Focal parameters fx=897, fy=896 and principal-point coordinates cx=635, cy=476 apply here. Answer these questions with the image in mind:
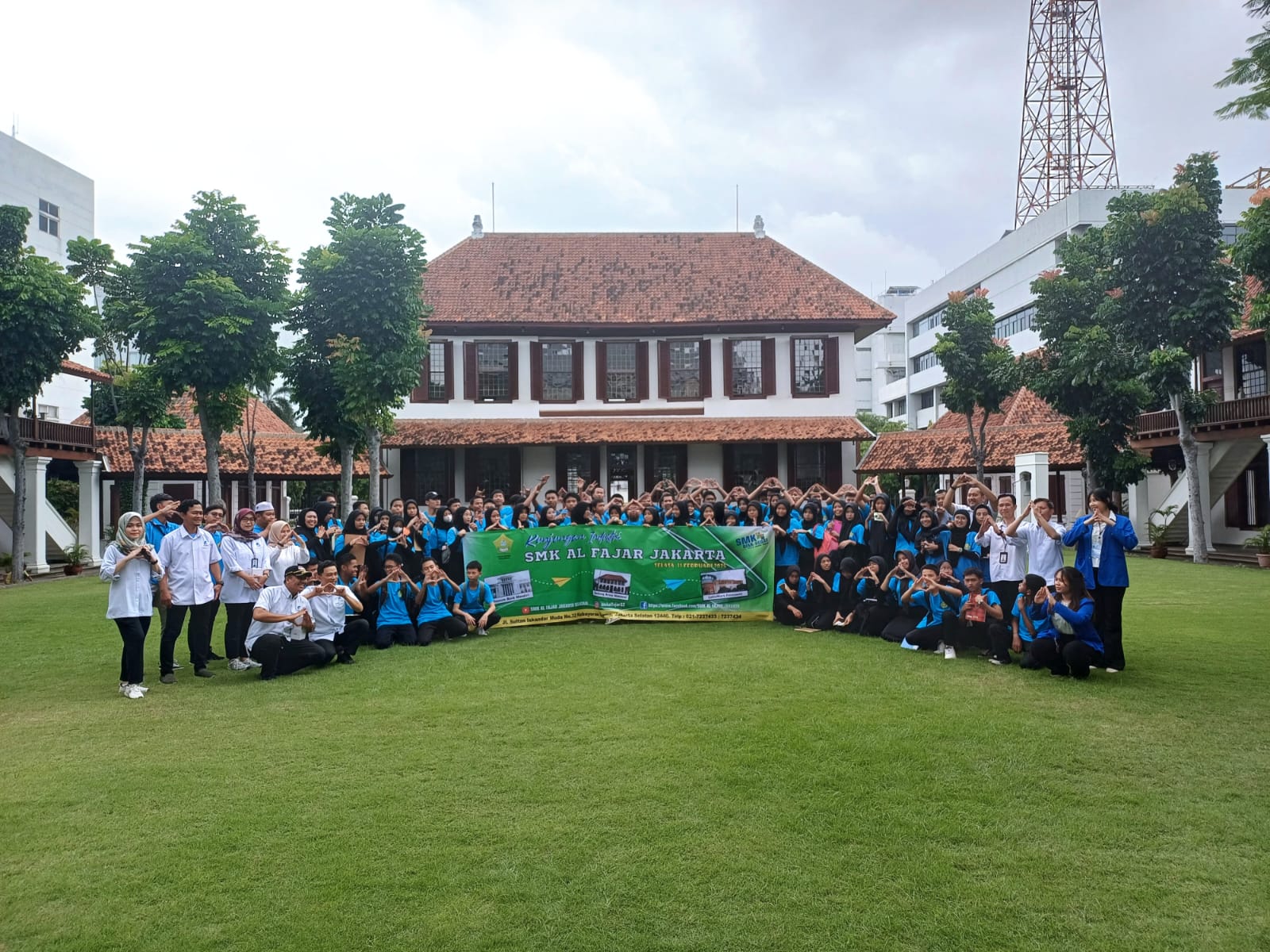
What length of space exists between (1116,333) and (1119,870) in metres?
20.9

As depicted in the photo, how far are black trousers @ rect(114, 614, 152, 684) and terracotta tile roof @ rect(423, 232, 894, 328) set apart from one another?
18.7 m

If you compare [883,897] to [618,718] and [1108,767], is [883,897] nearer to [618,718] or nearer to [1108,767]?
[1108,767]

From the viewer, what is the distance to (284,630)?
902 cm

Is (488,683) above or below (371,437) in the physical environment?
below

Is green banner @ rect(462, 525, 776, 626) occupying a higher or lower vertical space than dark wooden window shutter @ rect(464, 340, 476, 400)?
lower

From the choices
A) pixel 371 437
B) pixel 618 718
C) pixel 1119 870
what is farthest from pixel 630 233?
pixel 1119 870

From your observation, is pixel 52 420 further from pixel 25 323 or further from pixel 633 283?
pixel 633 283

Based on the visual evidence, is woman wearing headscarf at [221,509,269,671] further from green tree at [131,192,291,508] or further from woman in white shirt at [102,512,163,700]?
green tree at [131,192,291,508]

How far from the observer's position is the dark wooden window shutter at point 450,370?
26.5 meters

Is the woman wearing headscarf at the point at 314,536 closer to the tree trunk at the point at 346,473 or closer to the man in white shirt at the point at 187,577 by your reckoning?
the man in white shirt at the point at 187,577

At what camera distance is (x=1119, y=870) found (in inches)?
168

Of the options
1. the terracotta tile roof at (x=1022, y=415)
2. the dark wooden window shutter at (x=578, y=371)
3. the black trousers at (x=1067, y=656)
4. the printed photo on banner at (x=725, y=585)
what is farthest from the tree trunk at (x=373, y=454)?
the terracotta tile roof at (x=1022, y=415)

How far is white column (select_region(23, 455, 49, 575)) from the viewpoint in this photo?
76.1ft

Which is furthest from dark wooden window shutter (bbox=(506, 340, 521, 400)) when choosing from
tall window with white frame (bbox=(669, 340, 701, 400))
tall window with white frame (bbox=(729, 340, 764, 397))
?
tall window with white frame (bbox=(729, 340, 764, 397))
